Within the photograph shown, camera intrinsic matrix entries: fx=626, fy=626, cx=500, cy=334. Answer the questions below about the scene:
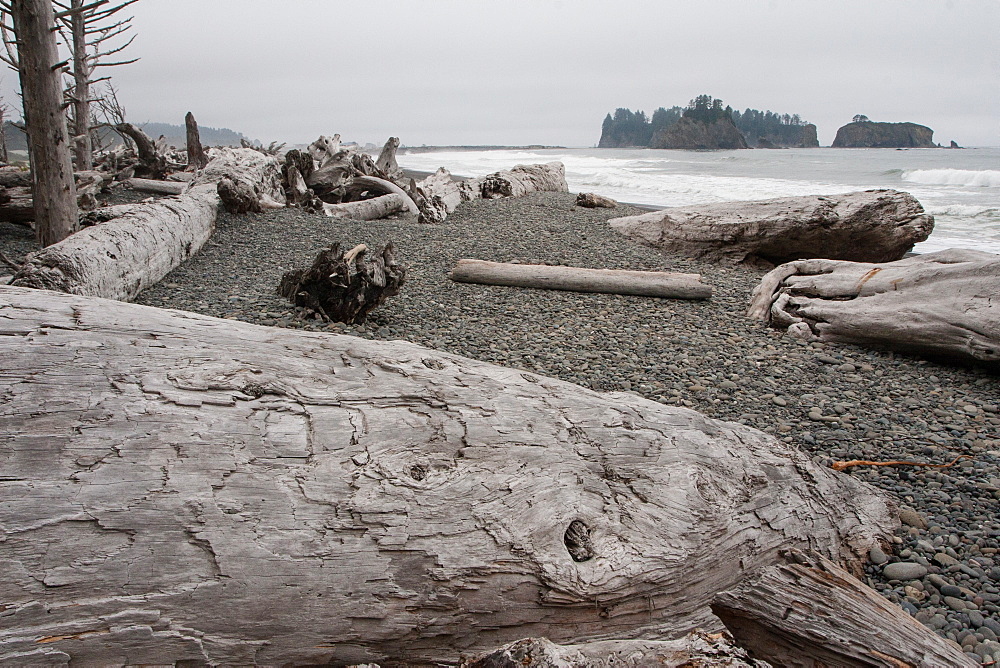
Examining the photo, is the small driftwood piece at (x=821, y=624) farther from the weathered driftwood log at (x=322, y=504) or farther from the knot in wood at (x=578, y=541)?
the knot in wood at (x=578, y=541)

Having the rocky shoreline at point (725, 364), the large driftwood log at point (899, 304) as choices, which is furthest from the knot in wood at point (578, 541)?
the large driftwood log at point (899, 304)

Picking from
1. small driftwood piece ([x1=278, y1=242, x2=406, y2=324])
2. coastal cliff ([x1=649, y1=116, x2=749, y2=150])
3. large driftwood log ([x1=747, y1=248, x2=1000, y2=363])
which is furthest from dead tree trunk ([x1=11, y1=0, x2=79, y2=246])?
coastal cliff ([x1=649, y1=116, x2=749, y2=150])

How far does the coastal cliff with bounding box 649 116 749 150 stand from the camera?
250 ft

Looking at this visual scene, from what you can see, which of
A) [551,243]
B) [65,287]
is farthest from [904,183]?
[65,287]

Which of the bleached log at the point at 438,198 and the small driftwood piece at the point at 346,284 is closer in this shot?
the small driftwood piece at the point at 346,284

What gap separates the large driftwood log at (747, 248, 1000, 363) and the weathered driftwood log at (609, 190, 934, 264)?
2.90 metres

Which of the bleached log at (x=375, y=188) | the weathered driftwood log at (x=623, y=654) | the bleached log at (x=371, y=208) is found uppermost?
the bleached log at (x=375, y=188)

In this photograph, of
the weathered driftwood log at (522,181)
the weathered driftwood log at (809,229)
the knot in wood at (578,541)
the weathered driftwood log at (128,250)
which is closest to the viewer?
the knot in wood at (578,541)

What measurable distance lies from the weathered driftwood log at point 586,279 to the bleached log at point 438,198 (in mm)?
4578

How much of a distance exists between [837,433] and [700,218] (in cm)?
637

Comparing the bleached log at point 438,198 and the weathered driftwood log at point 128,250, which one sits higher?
the bleached log at point 438,198

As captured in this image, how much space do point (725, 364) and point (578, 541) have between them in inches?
140

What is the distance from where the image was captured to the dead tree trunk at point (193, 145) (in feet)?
52.1

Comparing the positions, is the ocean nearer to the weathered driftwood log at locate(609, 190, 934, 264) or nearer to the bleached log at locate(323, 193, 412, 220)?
the weathered driftwood log at locate(609, 190, 934, 264)
